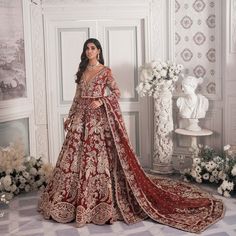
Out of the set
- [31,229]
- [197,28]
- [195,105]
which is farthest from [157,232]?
[197,28]

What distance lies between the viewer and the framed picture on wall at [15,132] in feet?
17.2

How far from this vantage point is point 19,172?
189 inches

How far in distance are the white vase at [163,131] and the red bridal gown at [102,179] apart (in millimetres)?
1329

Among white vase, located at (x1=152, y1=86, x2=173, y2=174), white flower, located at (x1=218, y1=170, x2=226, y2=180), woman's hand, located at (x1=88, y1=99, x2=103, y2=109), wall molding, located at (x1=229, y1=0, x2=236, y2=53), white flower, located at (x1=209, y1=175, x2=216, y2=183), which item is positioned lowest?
white flower, located at (x1=209, y1=175, x2=216, y2=183)

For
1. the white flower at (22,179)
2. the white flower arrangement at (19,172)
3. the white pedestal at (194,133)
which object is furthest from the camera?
the white pedestal at (194,133)

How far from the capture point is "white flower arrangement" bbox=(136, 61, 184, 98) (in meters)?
5.19

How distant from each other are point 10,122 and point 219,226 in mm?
2723

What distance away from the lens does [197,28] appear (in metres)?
5.36

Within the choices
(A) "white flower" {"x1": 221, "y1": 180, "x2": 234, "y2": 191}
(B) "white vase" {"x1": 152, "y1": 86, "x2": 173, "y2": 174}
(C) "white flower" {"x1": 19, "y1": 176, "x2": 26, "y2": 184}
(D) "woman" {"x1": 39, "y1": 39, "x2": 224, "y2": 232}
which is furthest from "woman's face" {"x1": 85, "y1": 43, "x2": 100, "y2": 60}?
(A) "white flower" {"x1": 221, "y1": 180, "x2": 234, "y2": 191}

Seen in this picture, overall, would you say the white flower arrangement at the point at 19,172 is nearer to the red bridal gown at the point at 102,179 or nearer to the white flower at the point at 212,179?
the red bridal gown at the point at 102,179

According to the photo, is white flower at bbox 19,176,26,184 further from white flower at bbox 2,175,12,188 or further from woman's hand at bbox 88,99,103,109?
woman's hand at bbox 88,99,103,109

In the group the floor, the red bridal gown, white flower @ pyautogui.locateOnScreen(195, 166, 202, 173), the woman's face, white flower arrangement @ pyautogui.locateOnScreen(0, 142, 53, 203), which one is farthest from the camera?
white flower @ pyautogui.locateOnScreen(195, 166, 202, 173)

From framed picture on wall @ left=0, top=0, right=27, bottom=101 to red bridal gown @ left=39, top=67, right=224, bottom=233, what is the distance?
143 cm

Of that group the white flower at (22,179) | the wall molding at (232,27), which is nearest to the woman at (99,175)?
the white flower at (22,179)
